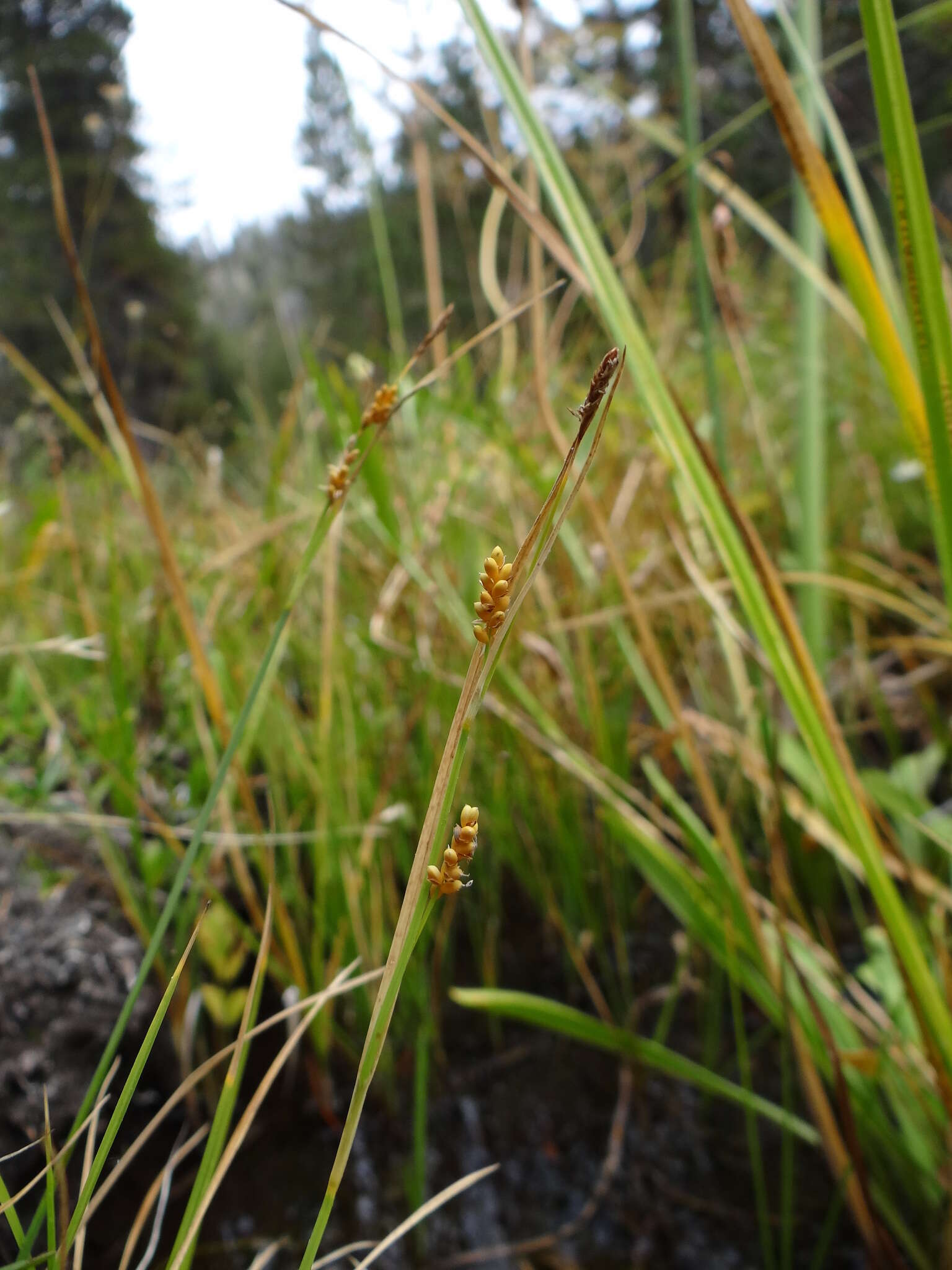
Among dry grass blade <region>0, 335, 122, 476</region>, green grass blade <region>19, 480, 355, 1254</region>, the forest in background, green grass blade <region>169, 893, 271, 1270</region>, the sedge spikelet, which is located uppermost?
the forest in background

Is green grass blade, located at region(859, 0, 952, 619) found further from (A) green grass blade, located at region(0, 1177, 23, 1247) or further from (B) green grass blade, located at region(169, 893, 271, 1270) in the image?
(A) green grass blade, located at region(0, 1177, 23, 1247)

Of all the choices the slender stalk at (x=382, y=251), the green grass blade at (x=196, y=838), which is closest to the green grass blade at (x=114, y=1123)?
the green grass blade at (x=196, y=838)

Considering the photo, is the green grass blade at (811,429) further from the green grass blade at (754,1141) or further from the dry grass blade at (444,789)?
the dry grass blade at (444,789)

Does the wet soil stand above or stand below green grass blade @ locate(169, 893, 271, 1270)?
below

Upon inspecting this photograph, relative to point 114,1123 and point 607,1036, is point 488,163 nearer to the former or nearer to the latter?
point 114,1123

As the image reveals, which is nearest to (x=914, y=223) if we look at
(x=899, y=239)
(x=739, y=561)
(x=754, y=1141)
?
(x=899, y=239)

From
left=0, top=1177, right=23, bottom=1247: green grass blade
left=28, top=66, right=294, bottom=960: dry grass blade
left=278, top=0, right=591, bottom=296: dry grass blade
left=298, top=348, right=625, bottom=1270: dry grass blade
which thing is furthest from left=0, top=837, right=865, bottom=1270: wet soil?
left=278, top=0, right=591, bottom=296: dry grass blade

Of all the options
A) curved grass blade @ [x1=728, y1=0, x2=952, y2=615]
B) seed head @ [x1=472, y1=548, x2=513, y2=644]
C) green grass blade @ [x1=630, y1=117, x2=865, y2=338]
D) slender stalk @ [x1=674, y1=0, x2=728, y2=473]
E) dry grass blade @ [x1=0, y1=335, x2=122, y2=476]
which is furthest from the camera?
dry grass blade @ [x1=0, y1=335, x2=122, y2=476]

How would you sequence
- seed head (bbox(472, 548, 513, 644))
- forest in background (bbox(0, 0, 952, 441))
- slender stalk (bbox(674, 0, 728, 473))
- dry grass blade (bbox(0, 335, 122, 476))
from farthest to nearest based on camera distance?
forest in background (bbox(0, 0, 952, 441)) < dry grass blade (bbox(0, 335, 122, 476)) < slender stalk (bbox(674, 0, 728, 473)) < seed head (bbox(472, 548, 513, 644))
